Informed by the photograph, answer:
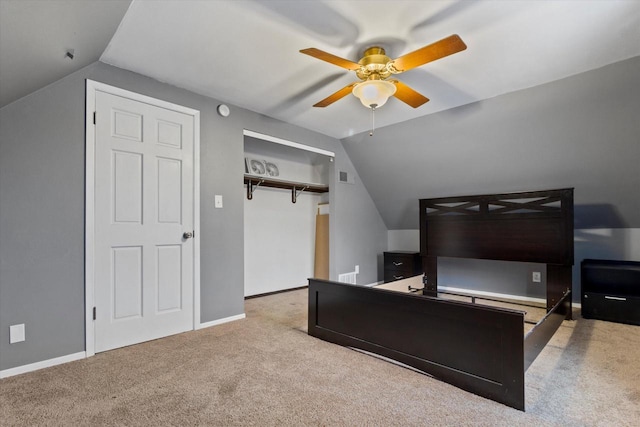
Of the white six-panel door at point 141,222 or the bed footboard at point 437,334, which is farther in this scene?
the white six-panel door at point 141,222

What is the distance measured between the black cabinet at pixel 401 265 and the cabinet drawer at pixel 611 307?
6.49 ft

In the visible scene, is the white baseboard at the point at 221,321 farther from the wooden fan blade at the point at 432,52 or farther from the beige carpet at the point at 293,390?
the wooden fan blade at the point at 432,52

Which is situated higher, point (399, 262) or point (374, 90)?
point (374, 90)

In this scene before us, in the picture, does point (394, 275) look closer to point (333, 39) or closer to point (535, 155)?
point (535, 155)

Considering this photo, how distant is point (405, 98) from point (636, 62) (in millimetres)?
1747

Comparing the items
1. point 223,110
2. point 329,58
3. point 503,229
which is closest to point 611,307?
point 503,229

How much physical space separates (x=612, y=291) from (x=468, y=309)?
2.44 m

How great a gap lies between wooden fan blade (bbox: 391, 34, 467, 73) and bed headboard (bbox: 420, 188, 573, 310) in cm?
238

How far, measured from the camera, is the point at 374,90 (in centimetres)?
233

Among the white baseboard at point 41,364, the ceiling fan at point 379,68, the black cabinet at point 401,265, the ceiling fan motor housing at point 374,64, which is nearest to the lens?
the ceiling fan at point 379,68

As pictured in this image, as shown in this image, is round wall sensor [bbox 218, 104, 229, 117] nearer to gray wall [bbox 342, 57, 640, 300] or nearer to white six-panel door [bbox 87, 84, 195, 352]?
white six-panel door [bbox 87, 84, 195, 352]

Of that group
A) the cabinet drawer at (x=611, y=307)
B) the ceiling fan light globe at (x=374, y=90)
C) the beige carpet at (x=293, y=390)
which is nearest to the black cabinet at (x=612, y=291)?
the cabinet drawer at (x=611, y=307)

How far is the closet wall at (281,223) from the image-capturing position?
452 centimetres

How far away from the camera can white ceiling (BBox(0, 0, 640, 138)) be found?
73.4 inches
